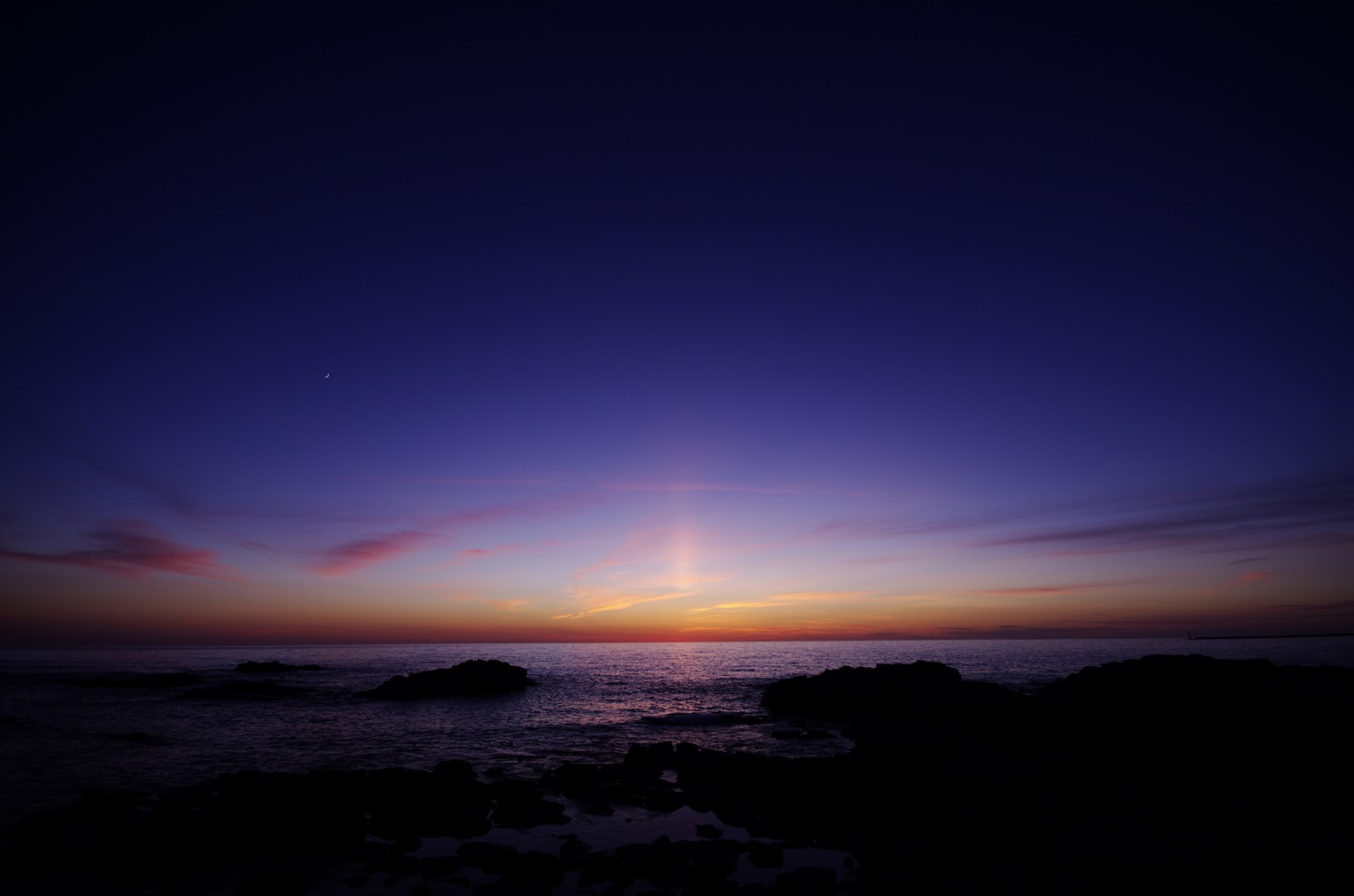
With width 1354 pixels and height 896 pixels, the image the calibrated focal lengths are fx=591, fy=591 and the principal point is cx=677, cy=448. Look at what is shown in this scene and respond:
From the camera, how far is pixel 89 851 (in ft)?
58.4

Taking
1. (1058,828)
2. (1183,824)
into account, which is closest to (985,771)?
(1058,828)

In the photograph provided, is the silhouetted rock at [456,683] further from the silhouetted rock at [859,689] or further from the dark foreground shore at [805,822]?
the dark foreground shore at [805,822]

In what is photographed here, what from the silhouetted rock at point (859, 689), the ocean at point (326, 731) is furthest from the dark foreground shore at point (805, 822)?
the silhouetted rock at point (859, 689)

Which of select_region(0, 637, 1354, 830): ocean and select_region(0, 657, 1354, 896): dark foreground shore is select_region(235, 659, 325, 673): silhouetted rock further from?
select_region(0, 657, 1354, 896): dark foreground shore

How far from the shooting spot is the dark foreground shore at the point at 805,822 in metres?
15.9

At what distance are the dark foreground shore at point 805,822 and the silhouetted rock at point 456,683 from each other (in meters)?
45.9

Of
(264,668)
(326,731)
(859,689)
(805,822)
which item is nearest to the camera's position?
(805,822)

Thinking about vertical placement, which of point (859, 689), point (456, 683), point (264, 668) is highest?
point (859, 689)

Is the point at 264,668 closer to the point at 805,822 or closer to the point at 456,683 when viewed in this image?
the point at 456,683

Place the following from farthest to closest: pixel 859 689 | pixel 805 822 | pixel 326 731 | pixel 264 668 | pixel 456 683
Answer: pixel 264 668 → pixel 456 683 → pixel 859 689 → pixel 326 731 → pixel 805 822

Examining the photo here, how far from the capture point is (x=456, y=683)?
238 feet

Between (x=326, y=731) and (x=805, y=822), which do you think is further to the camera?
(x=326, y=731)

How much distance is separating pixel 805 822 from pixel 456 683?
62.2m

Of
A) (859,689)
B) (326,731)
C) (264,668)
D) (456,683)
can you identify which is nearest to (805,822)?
(859,689)
